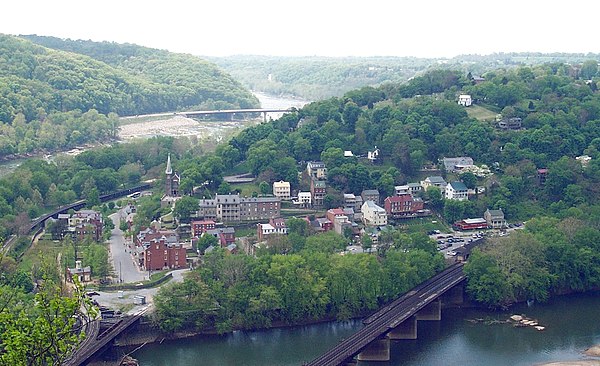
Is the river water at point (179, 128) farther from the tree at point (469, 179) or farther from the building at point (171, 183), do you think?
the tree at point (469, 179)

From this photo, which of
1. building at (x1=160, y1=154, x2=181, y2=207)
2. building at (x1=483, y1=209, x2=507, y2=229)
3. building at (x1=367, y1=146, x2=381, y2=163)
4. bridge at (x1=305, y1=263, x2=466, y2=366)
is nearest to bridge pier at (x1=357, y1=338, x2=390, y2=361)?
bridge at (x1=305, y1=263, x2=466, y2=366)

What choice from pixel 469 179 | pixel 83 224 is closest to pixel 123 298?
pixel 83 224

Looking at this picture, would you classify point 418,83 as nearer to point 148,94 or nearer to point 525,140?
point 525,140

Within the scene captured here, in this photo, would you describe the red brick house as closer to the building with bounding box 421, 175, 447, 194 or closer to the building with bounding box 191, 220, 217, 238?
the building with bounding box 421, 175, 447, 194

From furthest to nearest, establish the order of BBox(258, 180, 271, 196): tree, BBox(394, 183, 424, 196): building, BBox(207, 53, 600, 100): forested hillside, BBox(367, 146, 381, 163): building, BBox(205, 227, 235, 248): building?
BBox(207, 53, 600, 100): forested hillside
BBox(367, 146, 381, 163): building
BBox(394, 183, 424, 196): building
BBox(258, 180, 271, 196): tree
BBox(205, 227, 235, 248): building

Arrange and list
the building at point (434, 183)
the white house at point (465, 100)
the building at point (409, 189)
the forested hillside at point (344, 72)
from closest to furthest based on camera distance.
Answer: the building at point (409, 189), the building at point (434, 183), the white house at point (465, 100), the forested hillside at point (344, 72)

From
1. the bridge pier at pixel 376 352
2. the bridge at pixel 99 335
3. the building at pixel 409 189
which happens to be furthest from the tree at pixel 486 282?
the bridge at pixel 99 335

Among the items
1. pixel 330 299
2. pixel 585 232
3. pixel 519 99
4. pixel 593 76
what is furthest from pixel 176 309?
pixel 593 76
